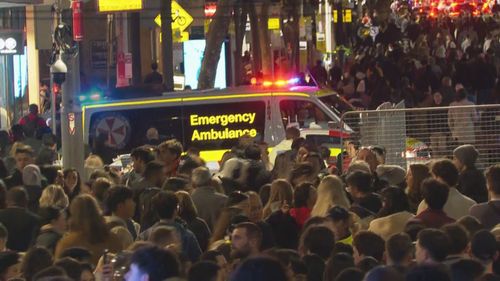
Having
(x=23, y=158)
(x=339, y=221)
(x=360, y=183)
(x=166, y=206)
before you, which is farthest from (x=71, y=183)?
(x=339, y=221)

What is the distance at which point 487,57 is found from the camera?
34688mm

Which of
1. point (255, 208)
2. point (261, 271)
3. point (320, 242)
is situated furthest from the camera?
point (255, 208)

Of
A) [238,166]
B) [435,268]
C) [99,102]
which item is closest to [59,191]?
[238,166]

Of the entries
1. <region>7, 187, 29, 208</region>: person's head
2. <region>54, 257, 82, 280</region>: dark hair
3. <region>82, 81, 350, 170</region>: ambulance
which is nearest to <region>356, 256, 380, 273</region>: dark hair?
<region>54, 257, 82, 280</region>: dark hair

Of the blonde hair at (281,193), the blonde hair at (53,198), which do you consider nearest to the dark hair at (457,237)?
the blonde hair at (281,193)

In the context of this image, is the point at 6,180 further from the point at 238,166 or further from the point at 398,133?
the point at 398,133

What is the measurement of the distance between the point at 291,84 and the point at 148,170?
9908 millimetres

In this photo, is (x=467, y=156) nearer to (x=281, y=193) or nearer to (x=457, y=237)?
(x=281, y=193)

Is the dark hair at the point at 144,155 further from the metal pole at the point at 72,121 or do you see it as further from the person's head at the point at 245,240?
the person's head at the point at 245,240

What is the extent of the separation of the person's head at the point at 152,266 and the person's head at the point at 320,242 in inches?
80.5

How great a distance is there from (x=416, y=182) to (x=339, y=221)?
2.41m

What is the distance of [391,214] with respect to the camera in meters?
11.9

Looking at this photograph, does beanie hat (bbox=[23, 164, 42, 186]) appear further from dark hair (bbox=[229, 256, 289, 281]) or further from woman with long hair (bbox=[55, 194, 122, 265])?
dark hair (bbox=[229, 256, 289, 281])

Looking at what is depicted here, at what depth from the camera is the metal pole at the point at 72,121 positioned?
2059 centimetres
